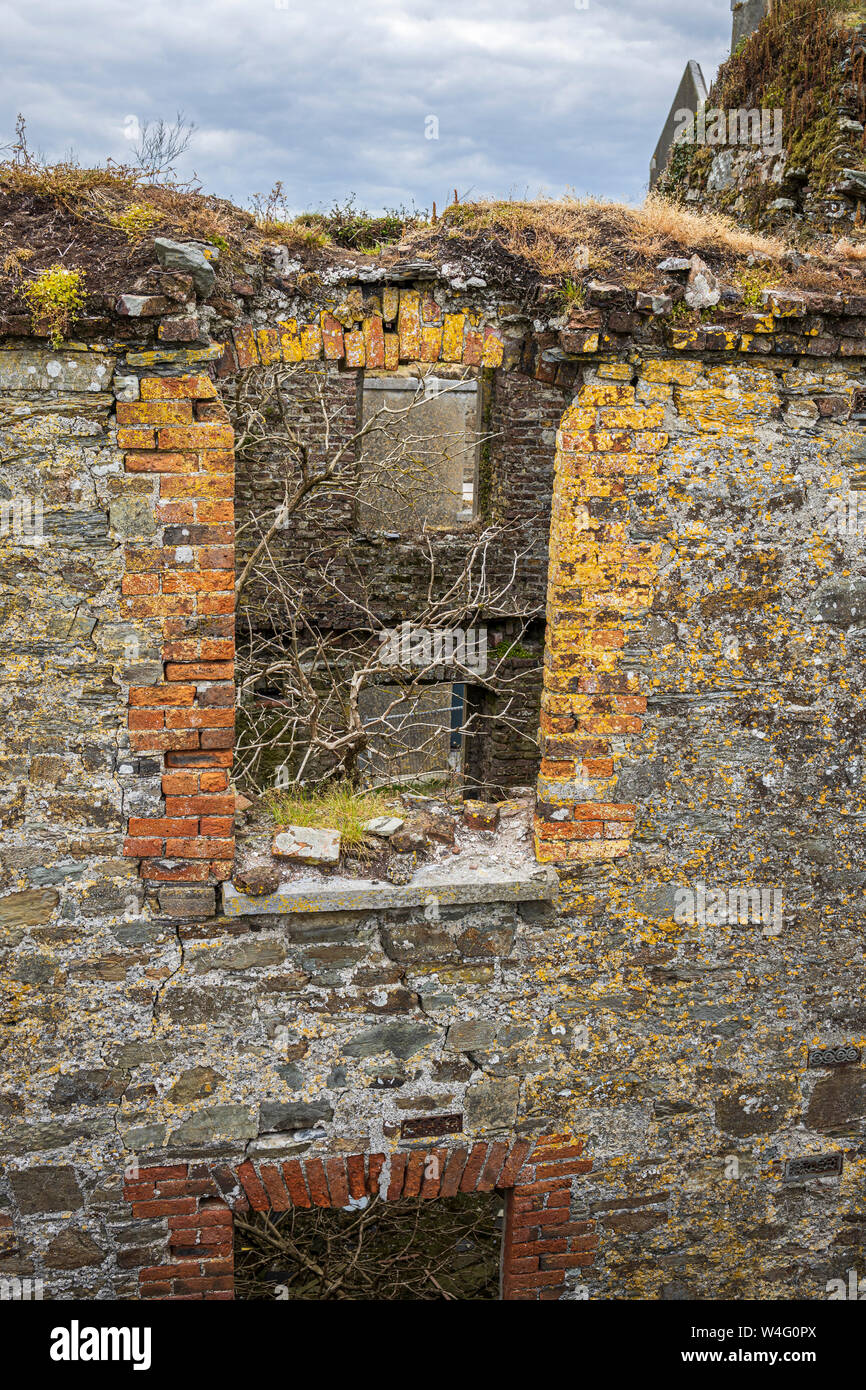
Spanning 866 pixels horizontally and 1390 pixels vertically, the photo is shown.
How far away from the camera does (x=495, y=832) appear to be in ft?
12.1

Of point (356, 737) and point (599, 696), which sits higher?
point (599, 696)

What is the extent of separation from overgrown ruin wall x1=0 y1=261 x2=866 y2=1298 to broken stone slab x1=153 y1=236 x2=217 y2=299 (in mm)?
192

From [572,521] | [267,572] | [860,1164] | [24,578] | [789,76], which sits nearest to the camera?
[24,578]

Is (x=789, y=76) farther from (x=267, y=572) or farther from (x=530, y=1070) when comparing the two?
(x=530, y=1070)

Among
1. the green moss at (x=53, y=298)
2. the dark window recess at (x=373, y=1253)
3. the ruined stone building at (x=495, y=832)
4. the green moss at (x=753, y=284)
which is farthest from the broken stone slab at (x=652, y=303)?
the dark window recess at (x=373, y=1253)

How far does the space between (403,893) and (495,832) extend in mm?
Result: 512

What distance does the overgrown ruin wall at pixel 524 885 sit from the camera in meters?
3.13

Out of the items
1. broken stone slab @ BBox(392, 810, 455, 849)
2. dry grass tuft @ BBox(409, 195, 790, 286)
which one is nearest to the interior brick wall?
broken stone slab @ BBox(392, 810, 455, 849)

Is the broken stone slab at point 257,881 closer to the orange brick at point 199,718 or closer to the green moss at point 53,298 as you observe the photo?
the orange brick at point 199,718

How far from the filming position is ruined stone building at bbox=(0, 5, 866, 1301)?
3.12m
